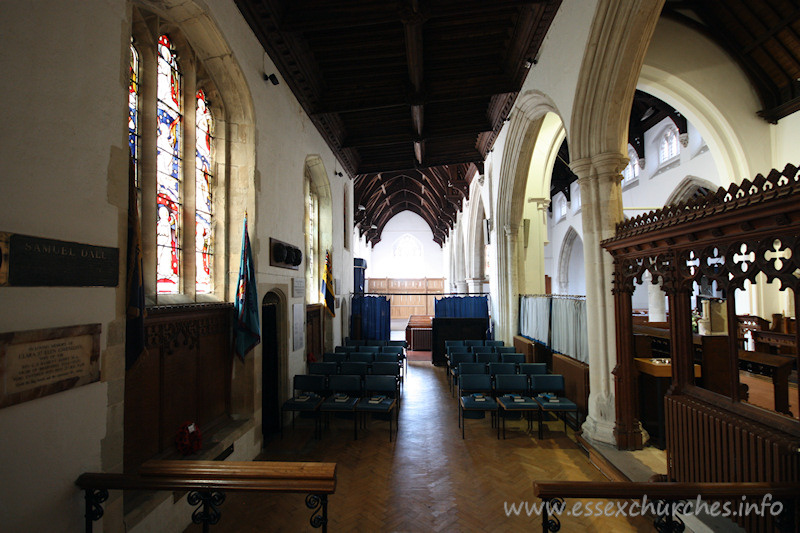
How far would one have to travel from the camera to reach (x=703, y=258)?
2924 millimetres

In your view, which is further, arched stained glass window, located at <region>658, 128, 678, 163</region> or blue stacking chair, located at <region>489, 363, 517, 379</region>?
arched stained glass window, located at <region>658, 128, 678, 163</region>

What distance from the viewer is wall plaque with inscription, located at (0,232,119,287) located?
179 cm

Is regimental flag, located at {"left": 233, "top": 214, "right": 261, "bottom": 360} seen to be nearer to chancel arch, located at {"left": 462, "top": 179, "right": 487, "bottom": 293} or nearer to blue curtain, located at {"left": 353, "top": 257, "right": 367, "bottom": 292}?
chancel arch, located at {"left": 462, "top": 179, "right": 487, "bottom": 293}

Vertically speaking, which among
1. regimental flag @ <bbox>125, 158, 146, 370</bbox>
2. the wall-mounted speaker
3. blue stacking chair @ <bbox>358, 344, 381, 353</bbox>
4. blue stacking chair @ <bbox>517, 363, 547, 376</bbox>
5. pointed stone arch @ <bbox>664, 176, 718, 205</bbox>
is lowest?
blue stacking chair @ <bbox>517, 363, 547, 376</bbox>

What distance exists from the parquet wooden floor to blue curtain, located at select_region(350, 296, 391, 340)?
4.93 meters

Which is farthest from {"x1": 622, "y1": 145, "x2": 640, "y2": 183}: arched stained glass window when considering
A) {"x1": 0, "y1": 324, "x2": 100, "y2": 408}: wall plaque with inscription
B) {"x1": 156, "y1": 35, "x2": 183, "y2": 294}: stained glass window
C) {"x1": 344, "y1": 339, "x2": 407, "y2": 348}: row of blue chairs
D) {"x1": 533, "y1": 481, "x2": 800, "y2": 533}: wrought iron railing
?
{"x1": 0, "y1": 324, "x2": 100, "y2": 408}: wall plaque with inscription

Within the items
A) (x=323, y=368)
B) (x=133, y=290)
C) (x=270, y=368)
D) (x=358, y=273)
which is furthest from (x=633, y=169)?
(x=133, y=290)

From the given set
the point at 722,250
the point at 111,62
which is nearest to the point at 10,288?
the point at 111,62

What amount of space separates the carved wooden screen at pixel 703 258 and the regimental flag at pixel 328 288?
5453mm

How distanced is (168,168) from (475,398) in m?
4.47

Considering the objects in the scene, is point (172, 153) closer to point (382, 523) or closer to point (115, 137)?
point (115, 137)

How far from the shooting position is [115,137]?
244 cm

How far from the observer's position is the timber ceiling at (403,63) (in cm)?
483

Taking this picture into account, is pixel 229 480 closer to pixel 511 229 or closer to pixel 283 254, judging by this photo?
pixel 283 254
